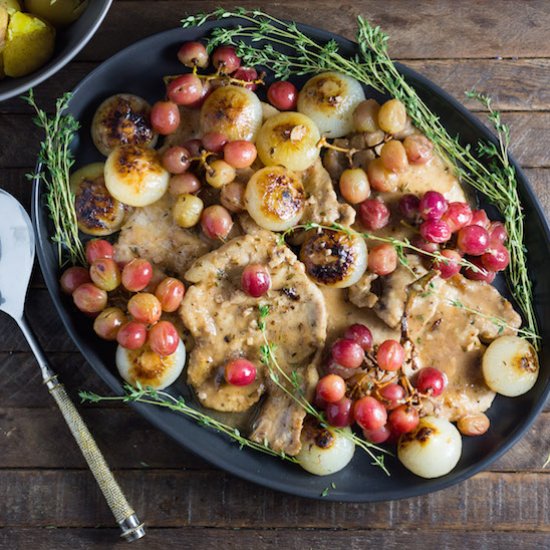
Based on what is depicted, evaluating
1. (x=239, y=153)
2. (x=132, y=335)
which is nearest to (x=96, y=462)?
(x=132, y=335)

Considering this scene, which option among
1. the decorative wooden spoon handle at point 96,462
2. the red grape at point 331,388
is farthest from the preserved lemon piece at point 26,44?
the red grape at point 331,388

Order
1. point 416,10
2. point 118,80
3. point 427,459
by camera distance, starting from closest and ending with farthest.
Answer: point 427,459, point 118,80, point 416,10

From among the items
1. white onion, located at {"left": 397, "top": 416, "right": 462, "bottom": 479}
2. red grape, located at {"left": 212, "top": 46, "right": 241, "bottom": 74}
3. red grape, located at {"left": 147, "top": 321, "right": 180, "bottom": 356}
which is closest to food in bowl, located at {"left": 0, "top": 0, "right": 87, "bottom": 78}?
red grape, located at {"left": 212, "top": 46, "right": 241, "bottom": 74}

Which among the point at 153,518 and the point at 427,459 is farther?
the point at 153,518

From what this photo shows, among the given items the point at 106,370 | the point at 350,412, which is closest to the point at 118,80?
the point at 106,370

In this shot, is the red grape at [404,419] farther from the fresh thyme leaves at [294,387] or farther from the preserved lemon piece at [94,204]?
the preserved lemon piece at [94,204]

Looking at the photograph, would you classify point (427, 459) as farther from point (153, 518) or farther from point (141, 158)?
point (141, 158)

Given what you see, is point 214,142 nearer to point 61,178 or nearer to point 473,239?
point 61,178
